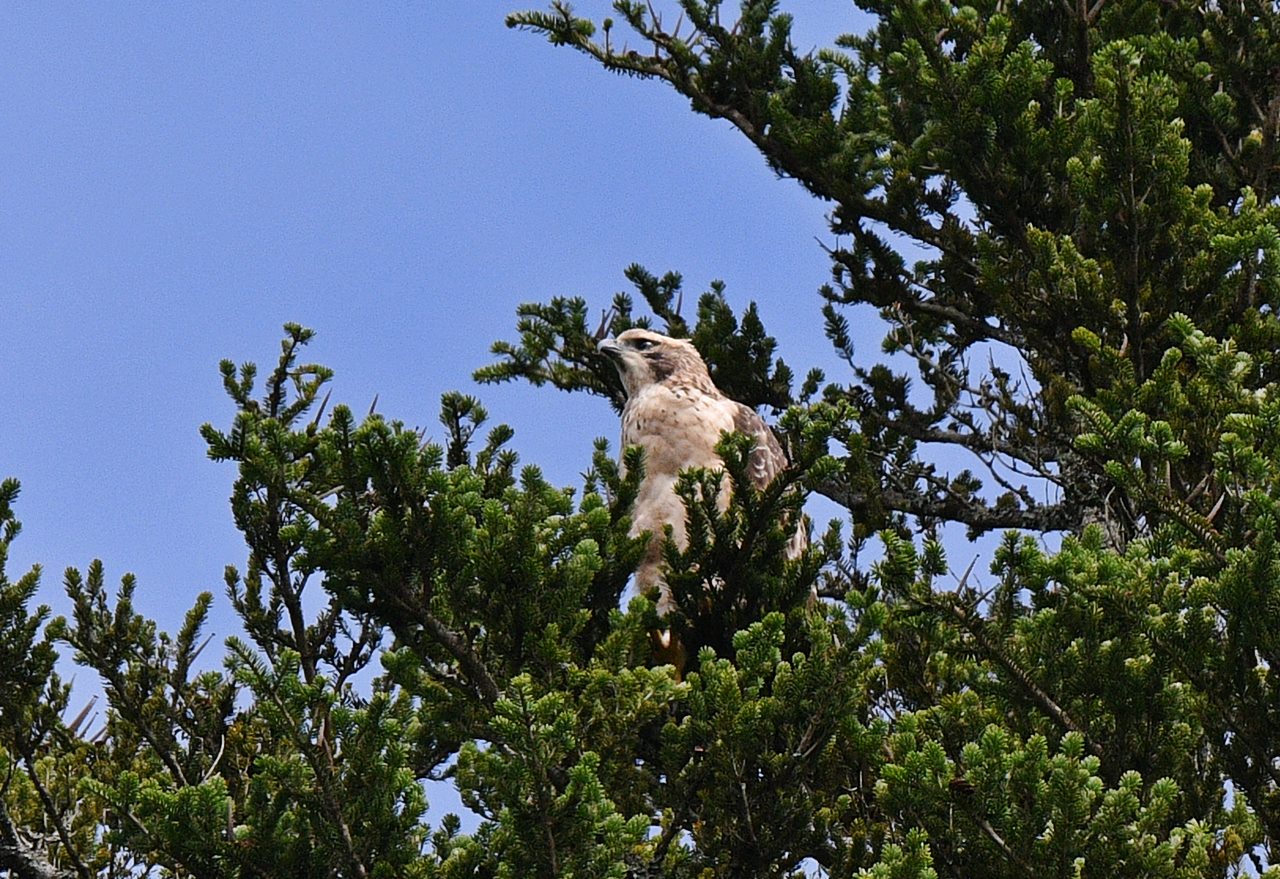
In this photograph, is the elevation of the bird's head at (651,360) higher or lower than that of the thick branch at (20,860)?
higher

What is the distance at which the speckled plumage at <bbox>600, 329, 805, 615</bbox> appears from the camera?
22.1 ft

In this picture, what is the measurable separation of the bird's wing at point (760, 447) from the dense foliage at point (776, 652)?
2.43ft

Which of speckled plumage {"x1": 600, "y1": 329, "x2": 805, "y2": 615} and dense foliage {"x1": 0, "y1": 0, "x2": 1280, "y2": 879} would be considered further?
speckled plumage {"x1": 600, "y1": 329, "x2": 805, "y2": 615}

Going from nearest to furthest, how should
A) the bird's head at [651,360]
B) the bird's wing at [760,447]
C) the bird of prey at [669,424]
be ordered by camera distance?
the bird of prey at [669,424] → the bird's wing at [760,447] → the bird's head at [651,360]

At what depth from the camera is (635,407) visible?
7316mm

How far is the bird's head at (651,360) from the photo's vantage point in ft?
24.7

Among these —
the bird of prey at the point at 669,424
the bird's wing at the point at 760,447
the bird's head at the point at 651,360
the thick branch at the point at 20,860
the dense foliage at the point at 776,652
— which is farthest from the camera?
the bird's head at the point at 651,360

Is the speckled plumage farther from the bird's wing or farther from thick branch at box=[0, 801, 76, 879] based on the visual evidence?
thick branch at box=[0, 801, 76, 879]

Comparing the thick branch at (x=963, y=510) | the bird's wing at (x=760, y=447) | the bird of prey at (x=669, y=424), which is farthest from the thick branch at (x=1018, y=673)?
the thick branch at (x=963, y=510)

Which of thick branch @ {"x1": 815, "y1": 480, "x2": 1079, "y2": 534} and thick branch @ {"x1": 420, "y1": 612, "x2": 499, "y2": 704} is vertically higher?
thick branch @ {"x1": 815, "y1": 480, "x2": 1079, "y2": 534}

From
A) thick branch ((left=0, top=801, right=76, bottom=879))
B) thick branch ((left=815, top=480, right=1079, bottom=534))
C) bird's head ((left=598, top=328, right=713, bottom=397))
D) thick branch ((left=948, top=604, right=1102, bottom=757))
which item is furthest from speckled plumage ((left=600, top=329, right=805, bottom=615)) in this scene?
thick branch ((left=0, top=801, right=76, bottom=879))

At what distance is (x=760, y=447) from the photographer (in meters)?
7.04

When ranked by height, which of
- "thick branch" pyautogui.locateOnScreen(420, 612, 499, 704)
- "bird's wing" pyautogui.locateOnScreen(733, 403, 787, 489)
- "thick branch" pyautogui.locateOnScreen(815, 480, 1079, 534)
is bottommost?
"thick branch" pyautogui.locateOnScreen(420, 612, 499, 704)

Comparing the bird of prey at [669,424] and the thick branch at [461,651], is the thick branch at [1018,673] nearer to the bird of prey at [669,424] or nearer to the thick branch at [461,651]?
the thick branch at [461,651]
